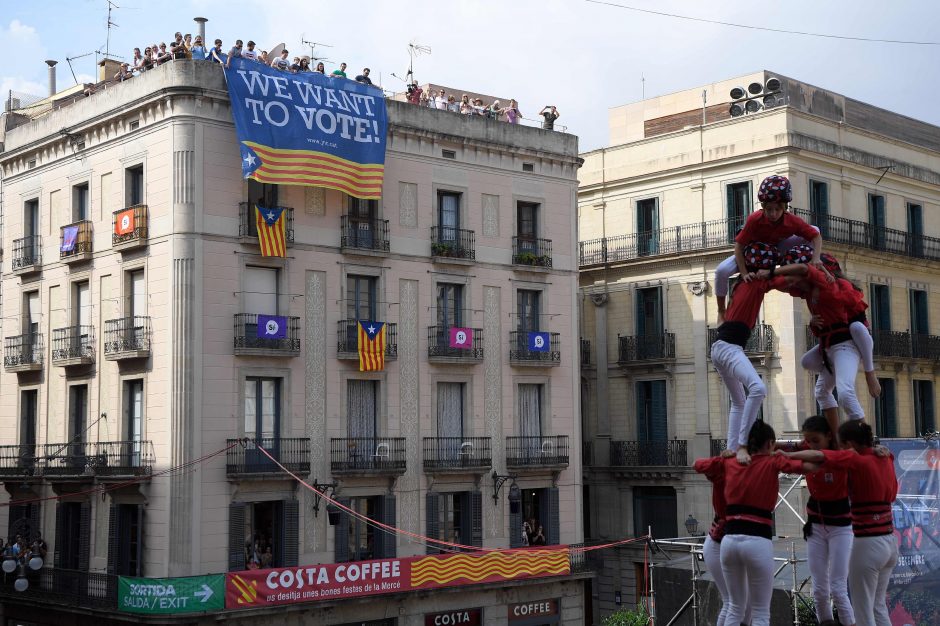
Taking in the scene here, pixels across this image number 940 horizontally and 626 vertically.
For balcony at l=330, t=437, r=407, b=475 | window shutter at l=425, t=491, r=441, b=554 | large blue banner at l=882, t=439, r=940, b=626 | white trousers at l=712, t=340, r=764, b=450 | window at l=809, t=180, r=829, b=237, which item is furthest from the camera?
window at l=809, t=180, r=829, b=237

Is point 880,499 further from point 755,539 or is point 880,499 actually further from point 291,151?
point 291,151

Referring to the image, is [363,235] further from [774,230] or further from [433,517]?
[774,230]

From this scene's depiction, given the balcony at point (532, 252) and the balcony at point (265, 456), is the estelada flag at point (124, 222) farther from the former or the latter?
the balcony at point (532, 252)

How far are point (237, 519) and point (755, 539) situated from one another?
26379 mm

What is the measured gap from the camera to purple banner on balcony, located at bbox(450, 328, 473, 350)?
146ft

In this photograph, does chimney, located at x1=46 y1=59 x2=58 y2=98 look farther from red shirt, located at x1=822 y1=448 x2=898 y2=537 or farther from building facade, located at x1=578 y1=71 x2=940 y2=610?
red shirt, located at x1=822 y1=448 x2=898 y2=537

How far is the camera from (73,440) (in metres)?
43.0

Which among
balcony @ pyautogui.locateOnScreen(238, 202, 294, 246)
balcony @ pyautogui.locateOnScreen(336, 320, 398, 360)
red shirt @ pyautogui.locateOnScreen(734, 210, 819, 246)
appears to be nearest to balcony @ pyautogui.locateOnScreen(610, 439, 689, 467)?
balcony @ pyautogui.locateOnScreen(336, 320, 398, 360)

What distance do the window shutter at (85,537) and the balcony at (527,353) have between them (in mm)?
14746

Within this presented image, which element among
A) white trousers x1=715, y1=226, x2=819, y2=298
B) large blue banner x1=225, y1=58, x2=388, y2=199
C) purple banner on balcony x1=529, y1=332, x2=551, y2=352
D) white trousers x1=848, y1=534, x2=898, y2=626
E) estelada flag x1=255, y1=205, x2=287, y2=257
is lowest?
white trousers x1=848, y1=534, x2=898, y2=626

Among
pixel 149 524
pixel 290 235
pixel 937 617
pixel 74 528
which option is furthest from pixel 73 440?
pixel 937 617

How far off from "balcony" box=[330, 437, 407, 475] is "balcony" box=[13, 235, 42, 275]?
1249 centimetres

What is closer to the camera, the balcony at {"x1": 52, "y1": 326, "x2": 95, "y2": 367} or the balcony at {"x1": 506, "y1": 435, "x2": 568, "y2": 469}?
the balcony at {"x1": 52, "y1": 326, "x2": 95, "y2": 367}

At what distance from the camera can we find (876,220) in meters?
53.7
